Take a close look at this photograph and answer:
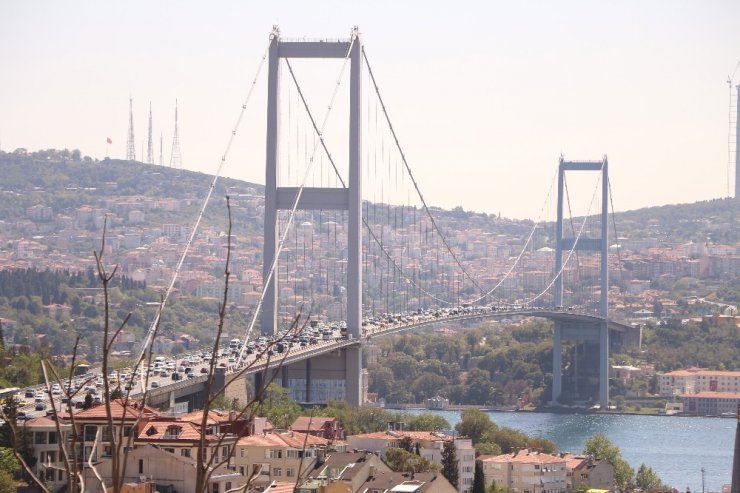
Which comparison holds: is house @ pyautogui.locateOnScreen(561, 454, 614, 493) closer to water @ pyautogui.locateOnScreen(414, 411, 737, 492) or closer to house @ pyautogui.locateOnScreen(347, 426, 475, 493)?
water @ pyautogui.locateOnScreen(414, 411, 737, 492)

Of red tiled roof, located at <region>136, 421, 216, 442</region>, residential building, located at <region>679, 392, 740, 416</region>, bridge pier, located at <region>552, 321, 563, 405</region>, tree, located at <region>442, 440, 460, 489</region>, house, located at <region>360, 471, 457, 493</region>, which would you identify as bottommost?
residential building, located at <region>679, 392, 740, 416</region>

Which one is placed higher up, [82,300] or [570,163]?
[570,163]

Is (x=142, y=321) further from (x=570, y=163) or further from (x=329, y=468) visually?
(x=329, y=468)

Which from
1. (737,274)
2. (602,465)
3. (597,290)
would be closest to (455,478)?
(602,465)

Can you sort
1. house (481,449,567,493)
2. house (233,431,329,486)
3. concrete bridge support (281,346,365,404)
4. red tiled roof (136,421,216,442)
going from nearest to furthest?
1. red tiled roof (136,421,216,442)
2. house (233,431,329,486)
3. house (481,449,567,493)
4. concrete bridge support (281,346,365,404)

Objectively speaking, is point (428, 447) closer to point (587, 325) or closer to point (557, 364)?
point (587, 325)

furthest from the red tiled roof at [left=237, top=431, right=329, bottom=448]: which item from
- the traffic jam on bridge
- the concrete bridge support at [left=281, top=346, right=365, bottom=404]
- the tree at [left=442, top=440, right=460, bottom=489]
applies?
the concrete bridge support at [left=281, top=346, right=365, bottom=404]
